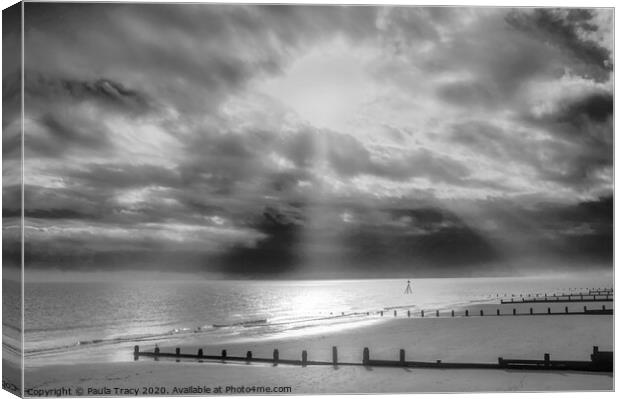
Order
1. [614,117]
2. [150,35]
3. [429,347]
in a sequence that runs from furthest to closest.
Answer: [429,347] < [614,117] < [150,35]

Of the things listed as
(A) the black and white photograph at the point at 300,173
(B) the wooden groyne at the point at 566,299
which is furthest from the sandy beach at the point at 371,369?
(B) the wooden groyne at the point at 566,299

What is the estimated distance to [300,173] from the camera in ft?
39.1

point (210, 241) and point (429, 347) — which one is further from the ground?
point (210, 241)

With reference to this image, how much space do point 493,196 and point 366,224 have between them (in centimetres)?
237

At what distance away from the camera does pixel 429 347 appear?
12.8 metres

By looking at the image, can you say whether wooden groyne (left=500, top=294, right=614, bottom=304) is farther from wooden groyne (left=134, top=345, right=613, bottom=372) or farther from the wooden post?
the wooden post

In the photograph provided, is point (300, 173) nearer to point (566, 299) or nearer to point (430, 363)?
point (430, 363)

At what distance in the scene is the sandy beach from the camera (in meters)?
11.1

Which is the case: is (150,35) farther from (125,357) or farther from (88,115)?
(125,357)

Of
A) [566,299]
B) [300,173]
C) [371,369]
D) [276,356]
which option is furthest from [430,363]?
[566,299]

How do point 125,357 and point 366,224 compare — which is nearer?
point 125,357

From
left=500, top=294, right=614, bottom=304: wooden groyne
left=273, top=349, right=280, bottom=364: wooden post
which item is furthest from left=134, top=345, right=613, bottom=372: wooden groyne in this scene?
left=500, top=294, right=614, bottom=304: wooden groyne

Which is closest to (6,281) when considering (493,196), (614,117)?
(493,196)

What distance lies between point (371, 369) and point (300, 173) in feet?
12.0
